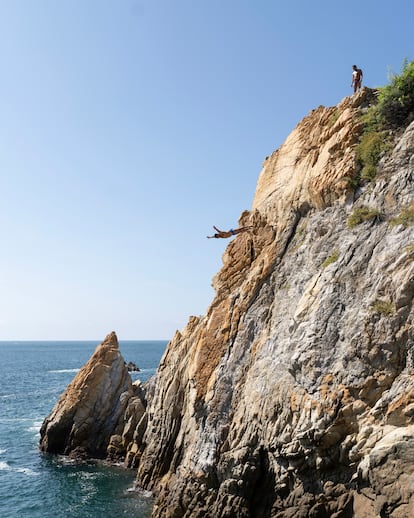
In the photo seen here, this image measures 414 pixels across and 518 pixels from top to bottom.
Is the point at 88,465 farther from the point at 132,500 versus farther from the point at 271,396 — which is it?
the point at 271,396

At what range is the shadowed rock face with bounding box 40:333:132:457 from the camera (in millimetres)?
37125

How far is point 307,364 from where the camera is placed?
1873 cm

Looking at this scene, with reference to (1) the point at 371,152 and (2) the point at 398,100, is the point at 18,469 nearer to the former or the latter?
(1) the point at 371,152

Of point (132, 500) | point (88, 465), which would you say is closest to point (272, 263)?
point (132, 500)

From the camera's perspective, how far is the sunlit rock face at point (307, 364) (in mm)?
16375

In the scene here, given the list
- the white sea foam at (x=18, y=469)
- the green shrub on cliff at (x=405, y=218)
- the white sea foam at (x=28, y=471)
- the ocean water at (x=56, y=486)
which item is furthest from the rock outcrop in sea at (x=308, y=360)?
the white sea foam at (x=18, y=469)

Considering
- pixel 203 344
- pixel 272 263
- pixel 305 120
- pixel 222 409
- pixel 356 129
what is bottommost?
pixel 222 409

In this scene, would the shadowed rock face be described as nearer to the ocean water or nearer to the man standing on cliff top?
the ocean water

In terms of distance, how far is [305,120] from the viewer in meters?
31.2

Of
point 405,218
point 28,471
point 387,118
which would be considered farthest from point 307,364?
point 28,471

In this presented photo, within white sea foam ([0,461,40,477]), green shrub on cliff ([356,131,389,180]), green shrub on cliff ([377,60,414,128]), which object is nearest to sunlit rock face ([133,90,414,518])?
green shrub on cliff ([356,131,389,180])

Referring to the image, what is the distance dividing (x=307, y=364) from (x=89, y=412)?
26.6m

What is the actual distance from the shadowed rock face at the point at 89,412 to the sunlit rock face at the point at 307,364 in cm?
965

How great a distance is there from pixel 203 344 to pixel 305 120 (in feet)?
60.0
